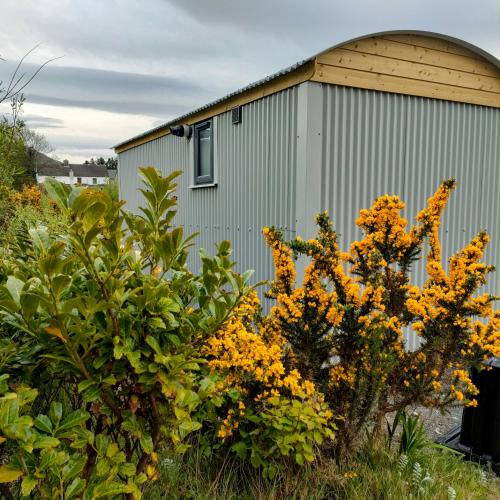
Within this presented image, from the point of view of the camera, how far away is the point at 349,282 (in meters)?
2.51

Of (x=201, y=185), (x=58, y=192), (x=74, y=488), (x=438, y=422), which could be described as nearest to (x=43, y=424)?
(x=74, y=488)

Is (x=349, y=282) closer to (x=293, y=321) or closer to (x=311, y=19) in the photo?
(x=293, y=321)

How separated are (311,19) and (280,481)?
15.6ft

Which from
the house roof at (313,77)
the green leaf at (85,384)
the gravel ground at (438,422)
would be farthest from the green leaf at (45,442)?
the house roof at (313,77)

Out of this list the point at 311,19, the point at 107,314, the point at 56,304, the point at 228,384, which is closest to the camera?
the point at 56,304

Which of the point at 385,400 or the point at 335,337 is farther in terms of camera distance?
the point at 385,400

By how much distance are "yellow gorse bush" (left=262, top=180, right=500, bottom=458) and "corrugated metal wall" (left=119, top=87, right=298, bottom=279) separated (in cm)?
258

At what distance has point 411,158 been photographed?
5801 millimetres

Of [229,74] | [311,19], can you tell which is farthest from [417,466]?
[229,74]

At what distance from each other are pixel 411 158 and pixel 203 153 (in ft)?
10.9

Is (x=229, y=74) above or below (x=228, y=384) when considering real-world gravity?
above

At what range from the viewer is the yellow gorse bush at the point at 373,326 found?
240 centimetres

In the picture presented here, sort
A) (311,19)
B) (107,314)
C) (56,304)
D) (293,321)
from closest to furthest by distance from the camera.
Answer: (56,304)
(107,314)
(293,321)
(311,19)

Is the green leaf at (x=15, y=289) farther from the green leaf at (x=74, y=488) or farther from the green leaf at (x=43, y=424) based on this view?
the green leaf at (x=74, y=488)
